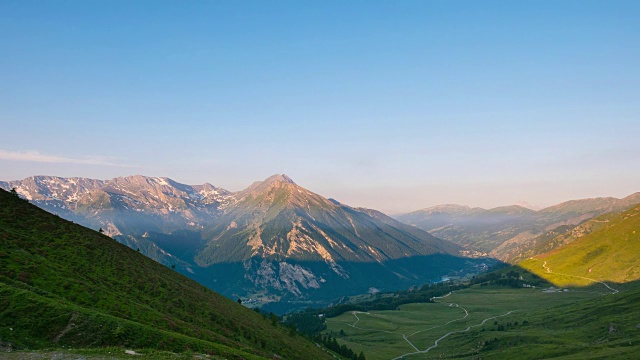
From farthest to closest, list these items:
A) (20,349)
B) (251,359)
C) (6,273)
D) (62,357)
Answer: (251,359) < (6,273) < (20,349) < (62,357)

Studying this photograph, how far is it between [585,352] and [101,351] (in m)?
173

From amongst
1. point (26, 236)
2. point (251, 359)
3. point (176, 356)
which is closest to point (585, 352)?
point (251, 359)

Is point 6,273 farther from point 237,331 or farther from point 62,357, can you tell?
point 237,331

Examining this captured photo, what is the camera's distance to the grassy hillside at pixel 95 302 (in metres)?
52.7

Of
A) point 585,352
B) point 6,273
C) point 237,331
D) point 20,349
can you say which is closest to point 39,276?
point 6,273

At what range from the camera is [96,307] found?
227 ft

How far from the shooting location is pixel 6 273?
213 feet

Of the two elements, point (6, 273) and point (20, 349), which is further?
point (6, 273)

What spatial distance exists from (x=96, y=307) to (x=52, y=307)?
1468cm

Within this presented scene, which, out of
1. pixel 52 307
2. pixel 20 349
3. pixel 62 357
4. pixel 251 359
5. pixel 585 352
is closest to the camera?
pixel 62 357

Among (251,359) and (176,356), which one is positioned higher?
(176,356)

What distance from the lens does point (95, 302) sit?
7119 cm

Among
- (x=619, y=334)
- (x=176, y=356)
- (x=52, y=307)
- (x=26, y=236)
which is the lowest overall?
(x=619, y=334)

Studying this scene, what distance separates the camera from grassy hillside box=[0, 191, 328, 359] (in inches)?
2074
